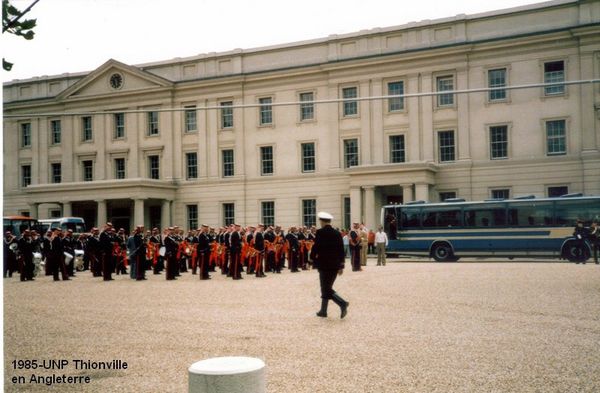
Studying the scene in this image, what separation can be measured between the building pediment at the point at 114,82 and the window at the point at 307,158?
37.1 ft

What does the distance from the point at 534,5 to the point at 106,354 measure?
35.4 meters

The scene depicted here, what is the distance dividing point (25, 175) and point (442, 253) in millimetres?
36917

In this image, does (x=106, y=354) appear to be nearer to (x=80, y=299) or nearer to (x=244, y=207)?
(x=80, y=299)

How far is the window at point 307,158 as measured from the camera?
1710 inches

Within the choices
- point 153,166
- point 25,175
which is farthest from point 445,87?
point 25,175

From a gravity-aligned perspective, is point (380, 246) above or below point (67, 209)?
below

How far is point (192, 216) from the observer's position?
47.2 m

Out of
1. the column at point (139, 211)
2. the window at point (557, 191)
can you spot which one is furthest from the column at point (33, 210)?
the window at point (557, 191)

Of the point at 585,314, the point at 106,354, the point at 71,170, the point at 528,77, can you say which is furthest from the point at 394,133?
the point at 106,354

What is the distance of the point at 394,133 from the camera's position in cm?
4081

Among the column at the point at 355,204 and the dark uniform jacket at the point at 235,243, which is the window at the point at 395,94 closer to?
the column at the point at 355,204

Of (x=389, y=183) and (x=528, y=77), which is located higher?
(x=528, y=77)

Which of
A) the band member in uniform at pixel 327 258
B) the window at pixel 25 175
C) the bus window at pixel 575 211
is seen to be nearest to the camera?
the band member in uniform at pixel 327 258

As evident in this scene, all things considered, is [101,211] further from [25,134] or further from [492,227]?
[492,227]
